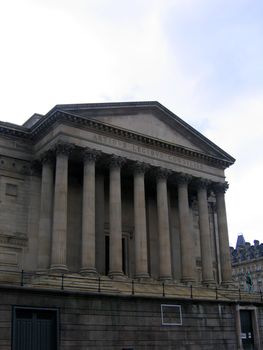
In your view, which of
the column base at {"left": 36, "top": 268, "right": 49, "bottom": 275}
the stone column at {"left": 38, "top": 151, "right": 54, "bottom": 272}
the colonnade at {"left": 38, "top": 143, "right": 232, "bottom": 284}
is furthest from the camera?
the stone column at {"left": 38, "top": 151, "right": 54, "bottom": 272}

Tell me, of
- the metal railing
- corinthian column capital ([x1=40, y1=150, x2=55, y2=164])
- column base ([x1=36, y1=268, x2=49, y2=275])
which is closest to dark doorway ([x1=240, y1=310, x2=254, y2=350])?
the metal railing

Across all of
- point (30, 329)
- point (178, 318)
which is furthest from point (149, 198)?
point (30, 329)

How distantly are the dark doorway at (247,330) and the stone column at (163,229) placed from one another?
30.6 feet

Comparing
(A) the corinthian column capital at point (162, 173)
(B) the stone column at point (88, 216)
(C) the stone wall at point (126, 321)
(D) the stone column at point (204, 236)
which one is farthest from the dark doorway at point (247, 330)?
(A) the corinthian column capital at point (162, 173)

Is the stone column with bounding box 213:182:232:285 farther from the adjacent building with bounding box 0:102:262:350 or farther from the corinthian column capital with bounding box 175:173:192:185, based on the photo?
the corinthian column capital with bounding box 175:173:192:185

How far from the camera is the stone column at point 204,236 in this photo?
46.6 meters

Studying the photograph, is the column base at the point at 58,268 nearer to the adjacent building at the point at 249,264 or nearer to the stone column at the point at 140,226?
the stone column at the point at 140,226

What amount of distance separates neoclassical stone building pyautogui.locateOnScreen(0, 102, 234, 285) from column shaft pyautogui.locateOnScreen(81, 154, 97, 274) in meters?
0.08

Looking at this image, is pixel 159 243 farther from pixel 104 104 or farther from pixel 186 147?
pixel 104 104

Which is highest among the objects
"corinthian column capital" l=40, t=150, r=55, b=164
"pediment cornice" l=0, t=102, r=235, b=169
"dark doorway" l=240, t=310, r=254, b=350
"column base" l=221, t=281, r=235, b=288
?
"pediment cornice" l=0, t=102, r=235, b=169

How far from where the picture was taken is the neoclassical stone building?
39.9 meters

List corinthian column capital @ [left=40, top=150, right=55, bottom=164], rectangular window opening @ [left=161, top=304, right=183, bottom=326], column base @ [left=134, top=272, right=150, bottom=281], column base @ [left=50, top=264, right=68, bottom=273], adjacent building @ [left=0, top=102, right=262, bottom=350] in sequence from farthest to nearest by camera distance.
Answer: column base @ [left=134, top=272, right=150, bottom=281], corinthian column capital @ [left=40, top=150, right=55, bottom=164], column base @ [left=50, top=264, right=68, bottom=273], rectangular window opening @ [left=161, top=304, right=183, bottom=326], adjacent building @ [left=0, top=102, right=262, bottom=350]

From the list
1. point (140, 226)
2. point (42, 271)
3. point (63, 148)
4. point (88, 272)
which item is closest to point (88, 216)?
point (88, 272)

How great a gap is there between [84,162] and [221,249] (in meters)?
16.8
